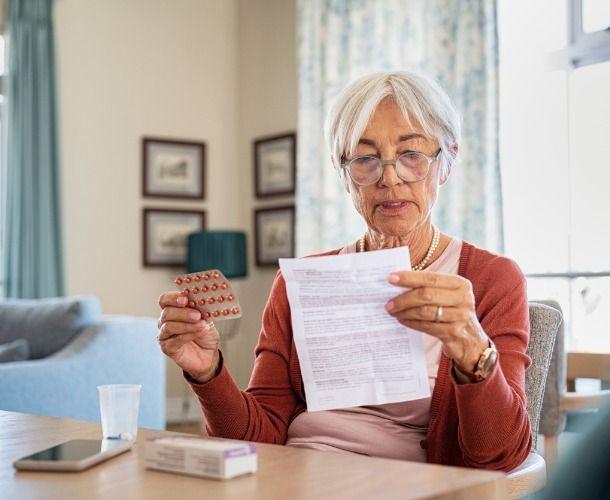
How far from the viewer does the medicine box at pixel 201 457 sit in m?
1.00

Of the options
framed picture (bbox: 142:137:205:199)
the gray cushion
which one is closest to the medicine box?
the gray cushion

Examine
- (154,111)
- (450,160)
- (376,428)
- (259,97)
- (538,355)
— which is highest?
(259,97)

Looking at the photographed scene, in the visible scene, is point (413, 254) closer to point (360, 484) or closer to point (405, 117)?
point (405, 117)

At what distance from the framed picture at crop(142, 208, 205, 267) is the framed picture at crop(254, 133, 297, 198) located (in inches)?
19.1

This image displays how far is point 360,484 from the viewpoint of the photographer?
97cm

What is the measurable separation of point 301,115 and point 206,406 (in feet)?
12.8


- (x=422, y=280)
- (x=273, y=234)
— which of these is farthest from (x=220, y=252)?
(x=422, y=280)

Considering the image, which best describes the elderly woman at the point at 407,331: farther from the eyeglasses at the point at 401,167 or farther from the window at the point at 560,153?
the window at the point at 560,153

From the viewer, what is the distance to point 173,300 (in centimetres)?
144

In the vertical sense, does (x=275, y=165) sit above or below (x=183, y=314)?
above

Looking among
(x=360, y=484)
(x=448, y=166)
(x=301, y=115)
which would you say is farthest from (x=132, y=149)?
(x=360, y=484)

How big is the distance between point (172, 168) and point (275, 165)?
70 cm

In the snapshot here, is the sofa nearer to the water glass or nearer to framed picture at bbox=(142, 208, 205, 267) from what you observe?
framed picture at bbox=(142, 208, 205, 267)

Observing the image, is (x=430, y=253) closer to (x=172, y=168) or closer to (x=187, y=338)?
(x=187, y=338)
